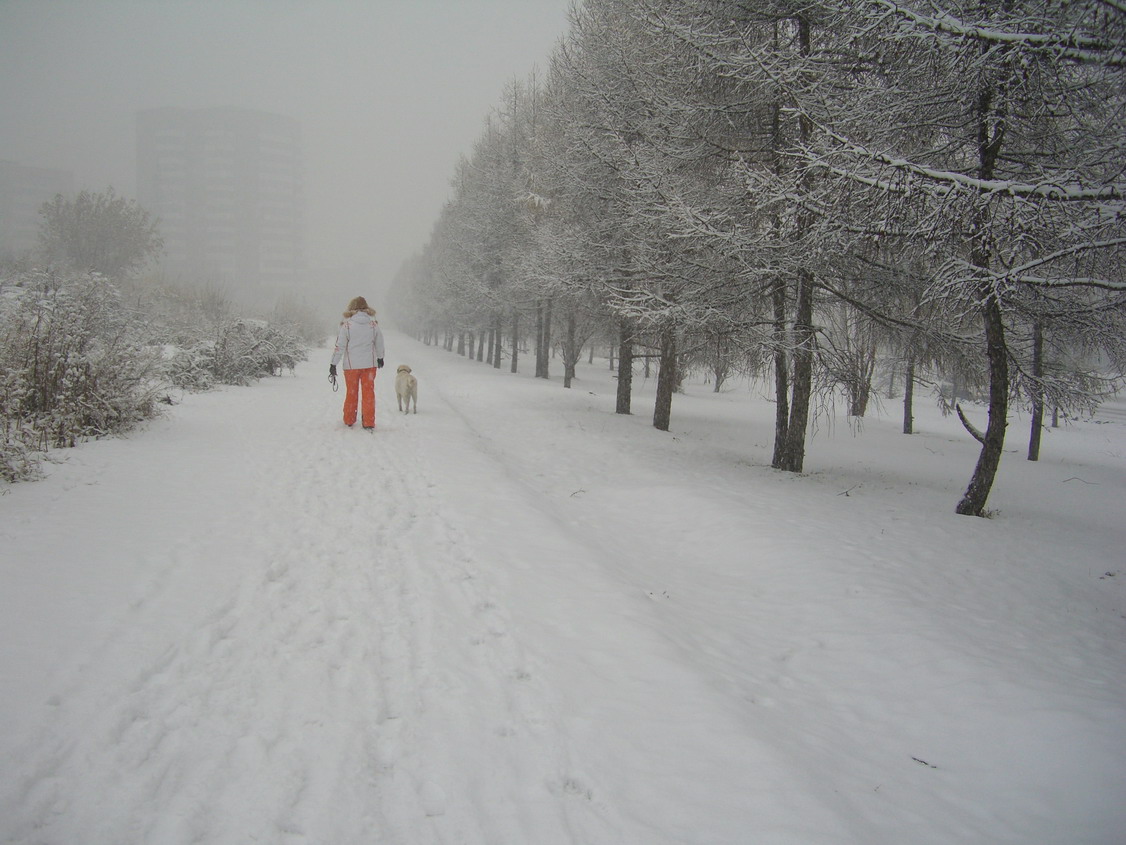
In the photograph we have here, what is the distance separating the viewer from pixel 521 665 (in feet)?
→ 10.3

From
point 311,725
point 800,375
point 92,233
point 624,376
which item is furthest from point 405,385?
point 92,233

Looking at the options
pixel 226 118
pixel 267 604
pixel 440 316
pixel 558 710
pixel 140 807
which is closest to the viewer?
pixel 140 807

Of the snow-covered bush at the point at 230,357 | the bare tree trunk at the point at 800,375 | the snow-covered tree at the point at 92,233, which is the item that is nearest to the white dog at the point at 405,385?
the snow-covered bush at the point at 230,357

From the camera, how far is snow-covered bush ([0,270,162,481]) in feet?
19.1

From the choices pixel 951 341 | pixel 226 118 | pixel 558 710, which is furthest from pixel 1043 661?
pixel 226 118

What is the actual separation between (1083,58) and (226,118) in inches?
7809

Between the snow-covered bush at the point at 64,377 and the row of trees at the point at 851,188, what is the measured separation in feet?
24.9

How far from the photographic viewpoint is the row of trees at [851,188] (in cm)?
483

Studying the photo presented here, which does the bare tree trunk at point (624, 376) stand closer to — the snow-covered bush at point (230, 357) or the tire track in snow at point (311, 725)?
the tire track in snow at point (311, 725)

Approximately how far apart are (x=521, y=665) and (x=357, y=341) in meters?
7.53

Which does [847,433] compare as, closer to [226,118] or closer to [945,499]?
[945,499]

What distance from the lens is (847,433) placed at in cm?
1661

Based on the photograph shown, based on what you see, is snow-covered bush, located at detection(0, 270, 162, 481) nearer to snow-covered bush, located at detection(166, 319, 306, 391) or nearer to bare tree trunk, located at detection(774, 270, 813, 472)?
snow-covered bush, located at detection(166, 319, 306, 391)

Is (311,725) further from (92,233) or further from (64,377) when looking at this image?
(92,233)
